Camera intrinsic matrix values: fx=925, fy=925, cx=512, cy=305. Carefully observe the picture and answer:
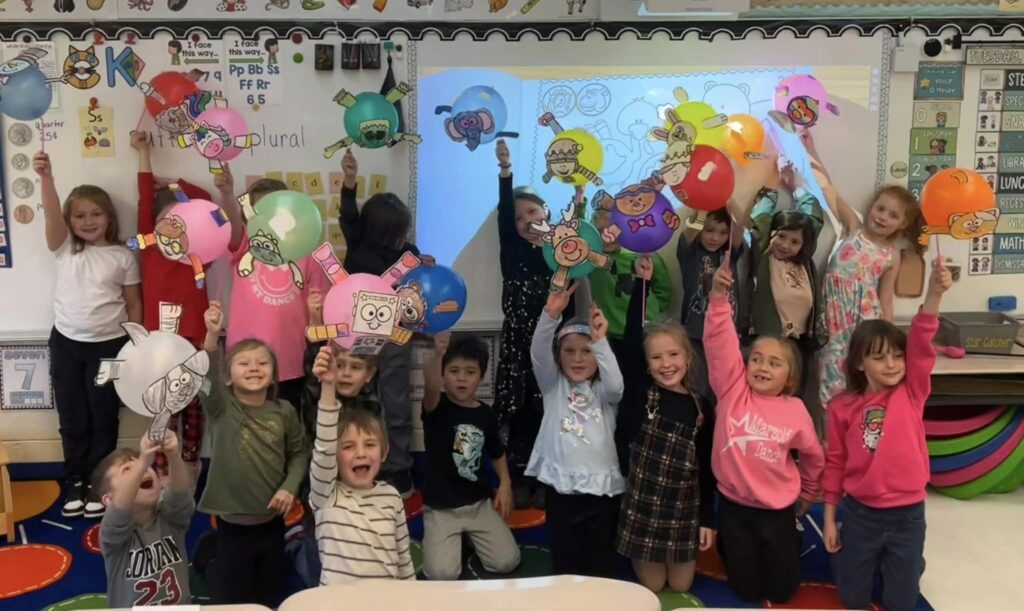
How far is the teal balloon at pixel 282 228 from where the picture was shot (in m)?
2.65

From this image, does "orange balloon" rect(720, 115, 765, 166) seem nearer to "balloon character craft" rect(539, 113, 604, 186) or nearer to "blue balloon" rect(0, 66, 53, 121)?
"balloon character craft" rect(539, 113, 604, 186)

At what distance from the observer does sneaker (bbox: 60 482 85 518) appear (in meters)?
3.39

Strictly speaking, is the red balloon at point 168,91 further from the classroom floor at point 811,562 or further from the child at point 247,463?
the classroom floor at point 811,562

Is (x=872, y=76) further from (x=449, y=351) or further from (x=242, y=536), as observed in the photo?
(x=242, y=536)

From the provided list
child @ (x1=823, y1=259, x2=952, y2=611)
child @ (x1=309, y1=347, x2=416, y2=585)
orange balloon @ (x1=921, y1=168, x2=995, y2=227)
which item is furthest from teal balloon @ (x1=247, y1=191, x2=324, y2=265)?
orange balloon @ (x1=921, y1=168, x2=995, y2=227)

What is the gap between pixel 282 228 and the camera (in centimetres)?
265

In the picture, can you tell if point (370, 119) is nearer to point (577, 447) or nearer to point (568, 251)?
point (568, 251)

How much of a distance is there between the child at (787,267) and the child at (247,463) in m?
1.86

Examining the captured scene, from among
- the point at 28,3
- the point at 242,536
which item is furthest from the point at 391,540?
the point at 28,3

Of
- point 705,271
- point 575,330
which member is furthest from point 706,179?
point 575,330

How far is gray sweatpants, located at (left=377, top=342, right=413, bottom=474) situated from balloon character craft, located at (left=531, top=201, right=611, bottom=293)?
3.08 ft

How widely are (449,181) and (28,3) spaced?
5.55ft

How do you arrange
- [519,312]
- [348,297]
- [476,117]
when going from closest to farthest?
1. [348,297]
2. [476,117]
3. [519,312]

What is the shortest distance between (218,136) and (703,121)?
5.63 ft
